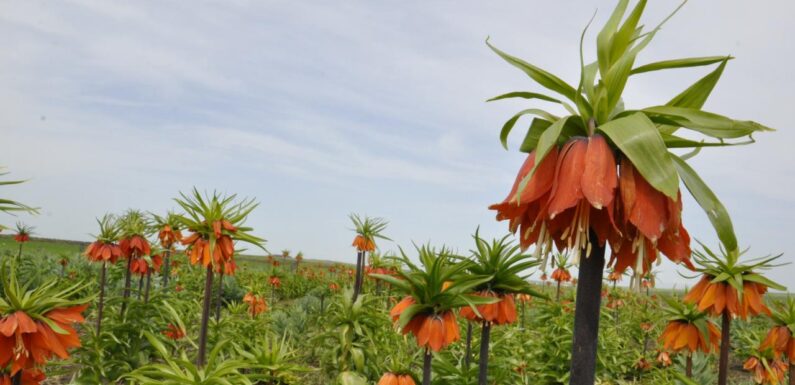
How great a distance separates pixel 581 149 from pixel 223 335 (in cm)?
609

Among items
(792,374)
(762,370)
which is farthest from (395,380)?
(762,370)

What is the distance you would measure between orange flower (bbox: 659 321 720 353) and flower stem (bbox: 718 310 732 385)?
0.48m

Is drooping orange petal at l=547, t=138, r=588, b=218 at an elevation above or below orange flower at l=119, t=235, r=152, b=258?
above

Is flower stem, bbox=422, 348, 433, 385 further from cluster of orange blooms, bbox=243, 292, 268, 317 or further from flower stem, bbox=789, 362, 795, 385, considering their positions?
cluster of orange blooms, bbox=243, 292, 268, 317

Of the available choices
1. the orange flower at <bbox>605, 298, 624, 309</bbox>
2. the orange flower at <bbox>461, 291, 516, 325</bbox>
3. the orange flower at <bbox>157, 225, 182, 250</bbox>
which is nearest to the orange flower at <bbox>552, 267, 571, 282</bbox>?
the orange flower at <bbox>605, 298, 624, 309</bbox>

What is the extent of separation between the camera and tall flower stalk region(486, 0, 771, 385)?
49.4 inches

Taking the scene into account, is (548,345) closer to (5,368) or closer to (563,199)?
(5,368)

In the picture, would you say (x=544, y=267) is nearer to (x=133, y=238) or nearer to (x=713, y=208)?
(x=713, y=208)

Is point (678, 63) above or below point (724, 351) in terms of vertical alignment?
above

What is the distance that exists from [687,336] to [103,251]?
5907mm

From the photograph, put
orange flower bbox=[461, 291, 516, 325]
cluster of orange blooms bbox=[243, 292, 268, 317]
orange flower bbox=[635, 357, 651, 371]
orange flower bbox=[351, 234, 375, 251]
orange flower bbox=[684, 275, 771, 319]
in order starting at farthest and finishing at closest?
orange flower bbox=[351, 234, 375, 251] < cluster of orange blooms bbox=[243, 292, 268, 317] < orange flower bbox=[635, 357, 651, 371] < orange flower bbox=[684, 275, 771, 319] < orange flower bbox=[461, 291, 516, 325]

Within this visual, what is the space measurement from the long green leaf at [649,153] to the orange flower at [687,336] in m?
3.26

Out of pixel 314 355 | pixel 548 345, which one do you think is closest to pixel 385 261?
pixel 314 355

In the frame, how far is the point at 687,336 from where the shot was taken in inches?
157
